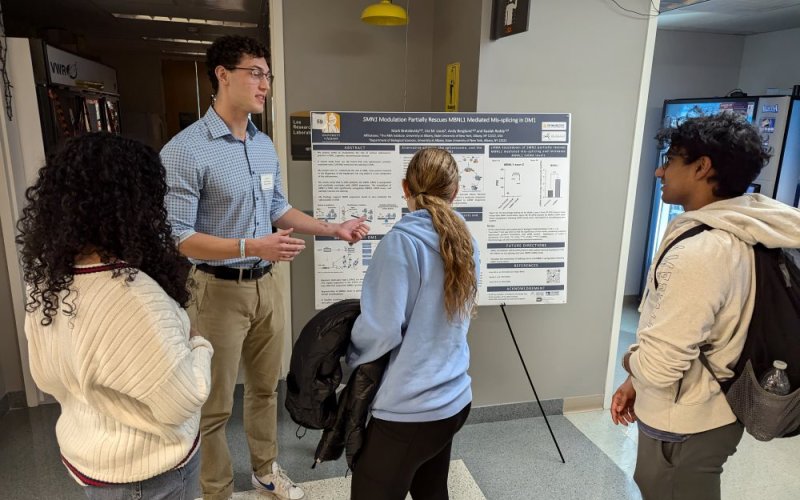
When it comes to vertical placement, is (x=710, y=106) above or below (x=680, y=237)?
above

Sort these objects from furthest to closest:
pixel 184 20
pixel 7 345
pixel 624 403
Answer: pixel 184 20, pixel 7 345, pixel 624 403

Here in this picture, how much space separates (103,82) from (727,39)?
5.63 meters

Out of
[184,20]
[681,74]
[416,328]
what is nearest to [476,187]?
[416,328]

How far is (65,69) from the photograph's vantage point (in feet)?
10.8

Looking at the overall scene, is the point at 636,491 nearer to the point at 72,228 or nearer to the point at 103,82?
the point at 72,228

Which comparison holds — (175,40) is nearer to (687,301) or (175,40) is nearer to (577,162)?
(577,162)

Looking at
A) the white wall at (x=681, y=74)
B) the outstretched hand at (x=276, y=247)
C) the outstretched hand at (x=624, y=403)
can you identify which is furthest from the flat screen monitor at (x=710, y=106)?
the outstretched hand at (x=276, y=247)

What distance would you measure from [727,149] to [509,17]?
1.25 metres

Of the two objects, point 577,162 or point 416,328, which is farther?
point 577,162

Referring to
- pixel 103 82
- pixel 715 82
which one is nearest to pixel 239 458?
pixel 103 82

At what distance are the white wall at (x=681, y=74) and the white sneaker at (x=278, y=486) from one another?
12.5 feet

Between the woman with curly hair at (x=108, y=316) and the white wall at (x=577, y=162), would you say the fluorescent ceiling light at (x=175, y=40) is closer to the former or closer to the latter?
the white wall at (x=577, y=162)

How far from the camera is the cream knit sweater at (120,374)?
39.9 inches

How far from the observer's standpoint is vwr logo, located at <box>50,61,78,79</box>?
301cm
